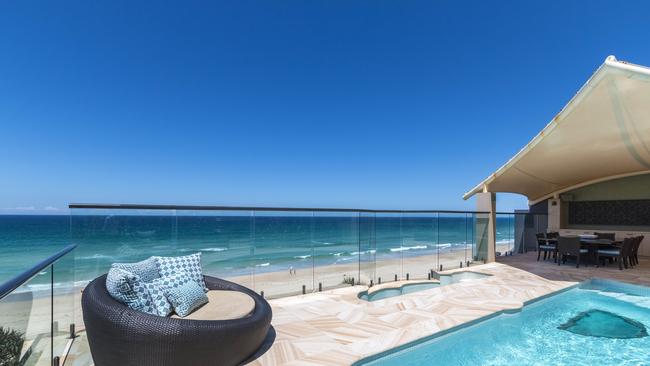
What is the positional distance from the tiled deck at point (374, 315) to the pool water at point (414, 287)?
36 centimetres

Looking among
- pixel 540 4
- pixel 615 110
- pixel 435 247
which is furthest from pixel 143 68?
pixel 615 110

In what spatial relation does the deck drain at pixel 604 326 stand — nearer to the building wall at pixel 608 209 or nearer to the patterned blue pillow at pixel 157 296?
the patterned blue pillow at pixel 157 296

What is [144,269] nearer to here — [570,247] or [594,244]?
[570,247]

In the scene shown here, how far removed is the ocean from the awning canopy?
171 centimetres

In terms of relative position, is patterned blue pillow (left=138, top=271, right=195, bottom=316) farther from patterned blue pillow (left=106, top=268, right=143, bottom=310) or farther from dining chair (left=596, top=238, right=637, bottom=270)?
dining chair (left=596, top=238, right=637, bottom=270)

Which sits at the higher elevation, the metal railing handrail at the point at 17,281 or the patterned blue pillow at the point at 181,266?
the metal railing handrail at the point at 17,281

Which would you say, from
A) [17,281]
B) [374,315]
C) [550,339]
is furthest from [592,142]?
[17,281]

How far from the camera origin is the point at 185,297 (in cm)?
301

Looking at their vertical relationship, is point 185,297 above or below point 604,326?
above

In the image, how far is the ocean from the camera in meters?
3.65

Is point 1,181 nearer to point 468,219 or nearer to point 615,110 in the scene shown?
point 468,219

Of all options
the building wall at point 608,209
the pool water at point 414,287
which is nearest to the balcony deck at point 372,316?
the pool water at point 414,287

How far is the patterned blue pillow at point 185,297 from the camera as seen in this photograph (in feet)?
9.64

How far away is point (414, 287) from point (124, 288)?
5.56m
